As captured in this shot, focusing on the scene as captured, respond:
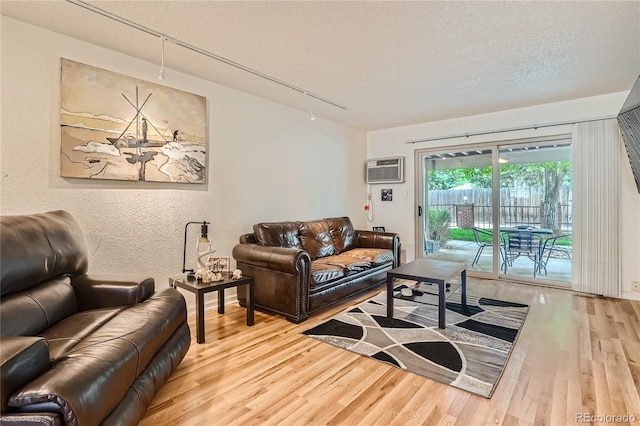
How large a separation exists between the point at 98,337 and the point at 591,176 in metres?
5.07

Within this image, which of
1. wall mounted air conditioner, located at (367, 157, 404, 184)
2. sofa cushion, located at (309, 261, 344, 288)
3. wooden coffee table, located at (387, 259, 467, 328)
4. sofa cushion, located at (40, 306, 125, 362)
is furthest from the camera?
wall mounted air conditioner, located at (367, 157, 404, 184)

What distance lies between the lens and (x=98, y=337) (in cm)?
154

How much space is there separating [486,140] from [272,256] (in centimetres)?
365

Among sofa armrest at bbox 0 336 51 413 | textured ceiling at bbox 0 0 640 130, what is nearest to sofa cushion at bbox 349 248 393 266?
textured ceiling at bbox 0 0 640 130

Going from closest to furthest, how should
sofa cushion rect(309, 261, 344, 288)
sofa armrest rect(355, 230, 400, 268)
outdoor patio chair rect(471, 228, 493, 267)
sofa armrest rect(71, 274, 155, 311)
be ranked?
sofa armrest rect(71, 274, 155, 311), sofa cushion rect(309, 261, 344, 288), sofa armrest rect(355, 230, 400, 268), outdoor patio chair rect(471, 228, 493, 267)

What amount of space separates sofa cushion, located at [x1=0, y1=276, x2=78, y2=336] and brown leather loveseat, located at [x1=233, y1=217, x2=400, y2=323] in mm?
1527

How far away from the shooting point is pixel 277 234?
3.68m

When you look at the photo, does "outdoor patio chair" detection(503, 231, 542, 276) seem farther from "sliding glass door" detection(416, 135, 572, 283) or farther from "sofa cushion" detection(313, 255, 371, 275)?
"sofa cushion" detection(313, 255, 371, 275)

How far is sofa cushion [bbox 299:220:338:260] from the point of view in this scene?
3982 mm

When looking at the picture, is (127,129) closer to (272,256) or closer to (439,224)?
(272,256)

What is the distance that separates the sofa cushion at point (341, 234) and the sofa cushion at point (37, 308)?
118 inches

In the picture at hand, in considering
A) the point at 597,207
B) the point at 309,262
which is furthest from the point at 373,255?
the point at 597,207

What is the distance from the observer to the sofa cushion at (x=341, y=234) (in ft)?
14.6

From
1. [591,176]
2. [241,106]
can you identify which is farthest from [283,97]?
[591,176]
